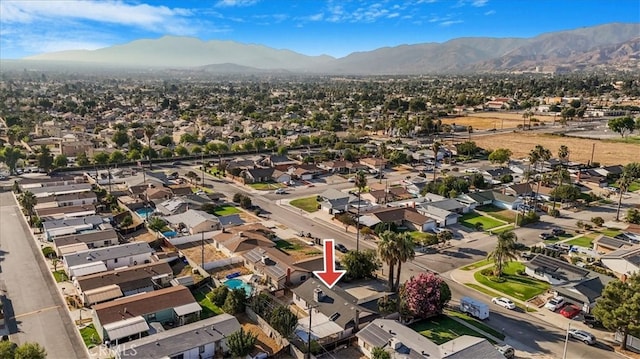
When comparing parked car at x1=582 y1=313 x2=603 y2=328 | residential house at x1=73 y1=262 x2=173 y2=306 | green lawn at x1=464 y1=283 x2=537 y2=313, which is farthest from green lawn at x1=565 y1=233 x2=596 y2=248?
residential house at x1=73 y1=262 x2=173 y2=306

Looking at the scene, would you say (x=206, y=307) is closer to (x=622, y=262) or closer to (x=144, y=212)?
(x=144, y=212)

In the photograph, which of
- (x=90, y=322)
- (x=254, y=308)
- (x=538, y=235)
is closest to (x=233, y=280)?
(x=254, y=308)

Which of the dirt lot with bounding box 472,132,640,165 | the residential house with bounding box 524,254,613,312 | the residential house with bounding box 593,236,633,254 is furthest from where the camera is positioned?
the dirt lot with bounding box 472,132,640,165

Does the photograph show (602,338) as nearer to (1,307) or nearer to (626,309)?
(626,309)

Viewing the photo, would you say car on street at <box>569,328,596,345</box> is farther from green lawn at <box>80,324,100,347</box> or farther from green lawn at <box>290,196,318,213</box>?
green lawn at <box>290,196,318,213</box>

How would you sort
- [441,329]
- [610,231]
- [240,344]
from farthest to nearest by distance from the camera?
[610,231] → [441,329] → [240,344]

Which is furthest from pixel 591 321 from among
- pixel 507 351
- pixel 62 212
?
pixel 62 212
